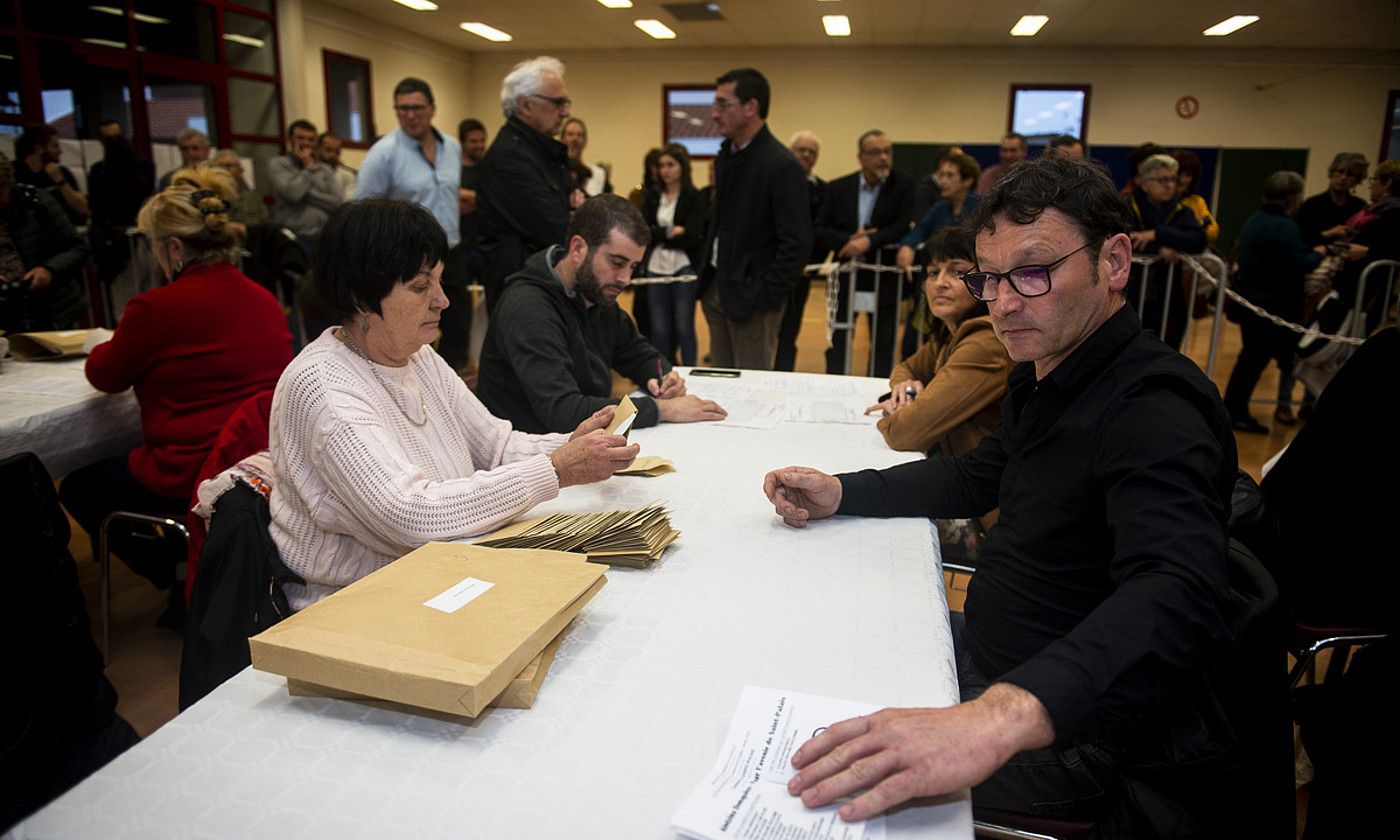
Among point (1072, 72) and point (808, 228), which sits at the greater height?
point (1072, 72)

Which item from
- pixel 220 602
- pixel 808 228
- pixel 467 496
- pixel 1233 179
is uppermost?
pixel 1233 179

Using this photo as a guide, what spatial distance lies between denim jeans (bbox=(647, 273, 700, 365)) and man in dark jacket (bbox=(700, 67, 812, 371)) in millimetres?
1367

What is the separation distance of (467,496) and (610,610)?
353 mm

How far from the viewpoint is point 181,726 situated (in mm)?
972

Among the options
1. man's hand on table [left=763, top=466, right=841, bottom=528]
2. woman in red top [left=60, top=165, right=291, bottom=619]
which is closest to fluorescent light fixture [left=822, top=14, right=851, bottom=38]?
woman in red top [left=60, top=165, right=291, bottom=619]

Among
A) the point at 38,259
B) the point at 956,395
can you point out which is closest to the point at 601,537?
the point at 956,395

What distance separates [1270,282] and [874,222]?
246cm

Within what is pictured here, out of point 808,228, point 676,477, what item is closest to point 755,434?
point 676,477

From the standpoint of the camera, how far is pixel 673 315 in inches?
230

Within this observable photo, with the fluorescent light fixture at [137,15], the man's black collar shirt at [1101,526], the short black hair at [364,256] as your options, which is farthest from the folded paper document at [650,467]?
the fluorescent light fixture at [137,15]

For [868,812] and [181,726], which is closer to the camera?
[868,812]

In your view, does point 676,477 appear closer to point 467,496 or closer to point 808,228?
point 467,496

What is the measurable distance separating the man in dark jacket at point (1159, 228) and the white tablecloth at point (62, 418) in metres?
5.12

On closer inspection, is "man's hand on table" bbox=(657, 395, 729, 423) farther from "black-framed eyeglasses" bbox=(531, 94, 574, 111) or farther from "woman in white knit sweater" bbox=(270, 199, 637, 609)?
"black-framed eyeglasses" bbox=(531, 94, 574, 111)
